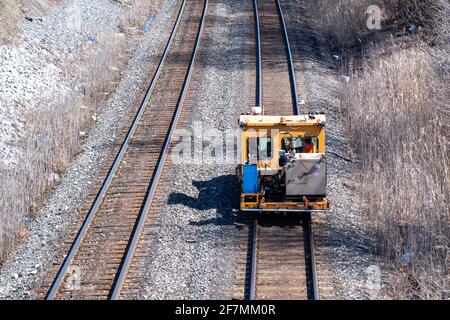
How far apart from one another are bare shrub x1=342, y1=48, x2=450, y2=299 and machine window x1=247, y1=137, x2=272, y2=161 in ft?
7.50

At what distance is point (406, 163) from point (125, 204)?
19.1 feet

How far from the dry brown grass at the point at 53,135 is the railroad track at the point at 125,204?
126 cm

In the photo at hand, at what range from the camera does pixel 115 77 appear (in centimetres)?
2208

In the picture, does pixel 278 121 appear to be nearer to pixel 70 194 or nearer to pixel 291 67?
pixel 70 194

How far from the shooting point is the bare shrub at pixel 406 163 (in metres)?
11.4

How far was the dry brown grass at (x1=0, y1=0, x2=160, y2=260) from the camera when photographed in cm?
1367

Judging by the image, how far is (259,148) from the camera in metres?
13.1

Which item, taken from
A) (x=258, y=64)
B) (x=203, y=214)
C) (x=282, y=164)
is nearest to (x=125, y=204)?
(x=203, y=214)

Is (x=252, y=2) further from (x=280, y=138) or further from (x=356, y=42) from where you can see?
(x=280, y=138)

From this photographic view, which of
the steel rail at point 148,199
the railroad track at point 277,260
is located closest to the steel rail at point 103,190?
the steel rail at point 148,199

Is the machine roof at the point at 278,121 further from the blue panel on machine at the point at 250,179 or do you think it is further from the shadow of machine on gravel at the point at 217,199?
the shadow of machine on gravel at the point at 217,199

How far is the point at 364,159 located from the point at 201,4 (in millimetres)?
16862

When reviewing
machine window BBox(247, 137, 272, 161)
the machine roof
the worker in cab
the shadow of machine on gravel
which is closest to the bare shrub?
the worker in cab
